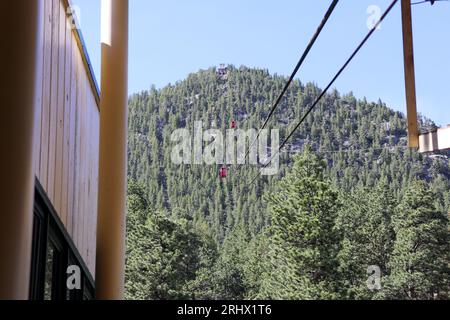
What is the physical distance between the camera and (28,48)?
6.44ft

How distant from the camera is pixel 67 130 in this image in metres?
4.28

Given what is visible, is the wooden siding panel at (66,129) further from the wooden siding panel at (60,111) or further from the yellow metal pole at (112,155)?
the yellow metal pole at (112,155)

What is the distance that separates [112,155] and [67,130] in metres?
0.35

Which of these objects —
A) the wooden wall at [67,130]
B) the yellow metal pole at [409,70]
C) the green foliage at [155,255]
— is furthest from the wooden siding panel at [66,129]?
the green foliage at [155,255]

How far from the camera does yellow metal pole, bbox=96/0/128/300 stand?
14.6ft

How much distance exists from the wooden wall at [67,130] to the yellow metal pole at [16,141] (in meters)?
0.63

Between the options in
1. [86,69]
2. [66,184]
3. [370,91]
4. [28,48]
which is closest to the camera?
[28,48]

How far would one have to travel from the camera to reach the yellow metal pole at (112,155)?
445 cm

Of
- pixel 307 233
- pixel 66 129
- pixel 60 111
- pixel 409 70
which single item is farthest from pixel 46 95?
pixel 307 233

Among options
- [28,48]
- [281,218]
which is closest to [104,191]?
[28,48]

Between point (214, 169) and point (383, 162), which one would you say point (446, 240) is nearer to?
point (383, 162)

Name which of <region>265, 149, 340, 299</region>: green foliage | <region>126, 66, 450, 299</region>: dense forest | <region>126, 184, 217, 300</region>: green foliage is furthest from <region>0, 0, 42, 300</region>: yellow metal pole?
<region>126, 184, 217, 300</region>: green foliage

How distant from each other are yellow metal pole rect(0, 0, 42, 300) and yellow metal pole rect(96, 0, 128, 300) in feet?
8.14

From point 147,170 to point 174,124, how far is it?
28.3m
